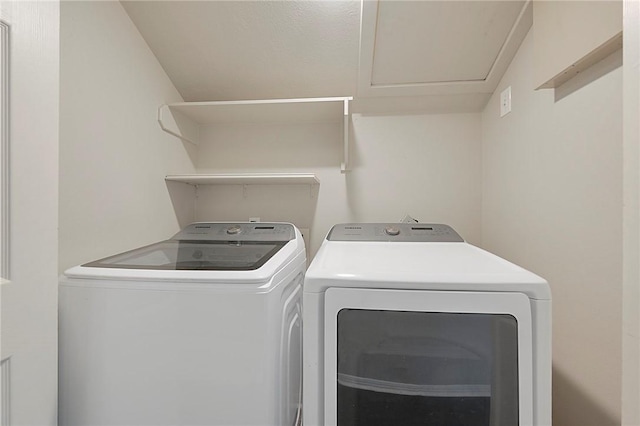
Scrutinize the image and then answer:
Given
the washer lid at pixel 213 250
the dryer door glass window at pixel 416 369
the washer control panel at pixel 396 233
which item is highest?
the washer control panel at pixel 396 233

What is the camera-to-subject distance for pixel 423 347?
2.65ft

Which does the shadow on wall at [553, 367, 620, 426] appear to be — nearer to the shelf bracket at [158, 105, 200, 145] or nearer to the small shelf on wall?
the small shelf on wall

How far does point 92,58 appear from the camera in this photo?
127 centimetres

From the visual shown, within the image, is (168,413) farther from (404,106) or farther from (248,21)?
(404,106)

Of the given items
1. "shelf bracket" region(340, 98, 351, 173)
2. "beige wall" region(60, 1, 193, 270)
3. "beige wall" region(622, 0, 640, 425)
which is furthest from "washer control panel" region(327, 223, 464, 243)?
"beige wall" region(60, 1, 193, 270)

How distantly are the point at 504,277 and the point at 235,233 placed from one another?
1.34 meters

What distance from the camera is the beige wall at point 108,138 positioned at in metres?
1.17

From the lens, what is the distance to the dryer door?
2.50ft

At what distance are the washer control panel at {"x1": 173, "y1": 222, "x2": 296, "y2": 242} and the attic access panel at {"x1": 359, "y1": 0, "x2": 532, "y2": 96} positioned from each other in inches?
41.6

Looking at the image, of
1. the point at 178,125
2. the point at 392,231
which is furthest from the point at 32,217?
the point at 392,231

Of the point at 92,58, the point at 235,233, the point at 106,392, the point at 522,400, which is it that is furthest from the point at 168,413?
the point at 92,58

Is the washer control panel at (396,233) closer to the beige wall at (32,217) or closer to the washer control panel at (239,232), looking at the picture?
the washer control panel at (239,232)

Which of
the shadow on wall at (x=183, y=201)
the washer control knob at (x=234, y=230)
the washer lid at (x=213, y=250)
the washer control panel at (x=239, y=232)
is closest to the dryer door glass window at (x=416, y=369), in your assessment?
the washer lid at (x=213, y=250)

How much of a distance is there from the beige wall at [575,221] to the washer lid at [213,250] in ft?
3.87
